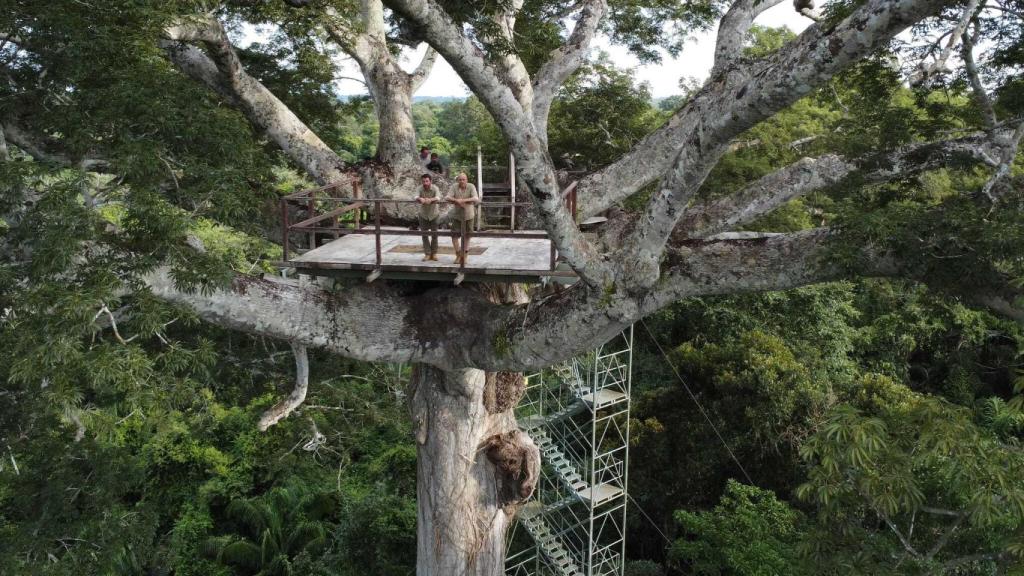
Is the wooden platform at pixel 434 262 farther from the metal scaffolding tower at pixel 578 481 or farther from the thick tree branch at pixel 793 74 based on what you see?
the metal scaffolding tower at pixel 578 481

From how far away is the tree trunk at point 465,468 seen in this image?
368 inches

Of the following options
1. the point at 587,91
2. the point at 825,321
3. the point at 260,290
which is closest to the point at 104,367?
the point at 260,290

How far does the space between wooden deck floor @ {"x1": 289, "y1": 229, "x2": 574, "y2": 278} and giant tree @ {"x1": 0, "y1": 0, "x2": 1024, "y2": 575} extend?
1.49 feet

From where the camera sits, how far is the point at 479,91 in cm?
603

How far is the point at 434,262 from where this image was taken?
24.3 ft

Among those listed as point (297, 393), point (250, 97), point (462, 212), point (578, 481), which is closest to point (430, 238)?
point (462, 212)

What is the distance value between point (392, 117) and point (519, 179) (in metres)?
3.94

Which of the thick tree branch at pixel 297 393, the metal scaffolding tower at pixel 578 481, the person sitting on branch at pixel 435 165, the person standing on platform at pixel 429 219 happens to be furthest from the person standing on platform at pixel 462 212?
the metal scaffolding tower at pixel 578 481

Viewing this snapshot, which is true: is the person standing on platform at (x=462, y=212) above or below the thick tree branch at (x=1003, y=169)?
below

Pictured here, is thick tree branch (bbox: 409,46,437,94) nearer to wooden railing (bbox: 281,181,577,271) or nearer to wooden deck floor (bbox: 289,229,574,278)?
wooden railing (bbox: 281,181,577,271)

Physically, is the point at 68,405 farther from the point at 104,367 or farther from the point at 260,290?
the point at 260,290

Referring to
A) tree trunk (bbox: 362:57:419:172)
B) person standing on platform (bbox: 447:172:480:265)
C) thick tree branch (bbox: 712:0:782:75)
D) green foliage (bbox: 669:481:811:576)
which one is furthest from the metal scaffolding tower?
person standing on platform (bbox: 447:172:480:265)

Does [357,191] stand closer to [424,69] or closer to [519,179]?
[424,69]

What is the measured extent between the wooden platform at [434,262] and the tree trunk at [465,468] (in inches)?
72.8
